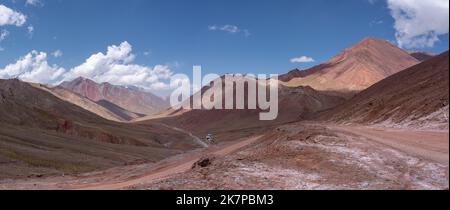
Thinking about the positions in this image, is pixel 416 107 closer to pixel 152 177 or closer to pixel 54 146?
pixel 152 177

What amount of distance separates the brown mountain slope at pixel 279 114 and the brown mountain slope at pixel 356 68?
19.8 m

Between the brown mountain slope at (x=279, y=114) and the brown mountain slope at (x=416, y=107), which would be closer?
the brown mountain slope at (x=416, y=107)

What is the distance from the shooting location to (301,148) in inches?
641

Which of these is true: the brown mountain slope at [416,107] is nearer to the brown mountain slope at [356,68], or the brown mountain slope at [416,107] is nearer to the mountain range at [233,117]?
the mountain range at [233,117]

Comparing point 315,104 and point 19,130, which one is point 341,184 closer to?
point 19,130

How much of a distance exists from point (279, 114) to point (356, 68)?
52149 millimetres

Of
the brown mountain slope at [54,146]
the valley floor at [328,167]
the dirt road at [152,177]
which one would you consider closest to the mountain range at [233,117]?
the brown mountain slope at [54,146]

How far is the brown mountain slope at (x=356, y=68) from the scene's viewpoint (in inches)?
5645

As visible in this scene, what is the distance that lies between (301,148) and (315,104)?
101 m

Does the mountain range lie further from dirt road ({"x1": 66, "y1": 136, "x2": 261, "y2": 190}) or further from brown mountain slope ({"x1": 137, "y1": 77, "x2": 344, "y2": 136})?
dirt road ({"x1": 66, "y1": 136, "x2": 261, "y2": 190})

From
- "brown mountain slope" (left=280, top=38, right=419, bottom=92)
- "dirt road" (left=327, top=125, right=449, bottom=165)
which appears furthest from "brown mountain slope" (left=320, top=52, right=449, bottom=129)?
"brown mountain slope" (left=280, top=38, right=419, bottom=92)
